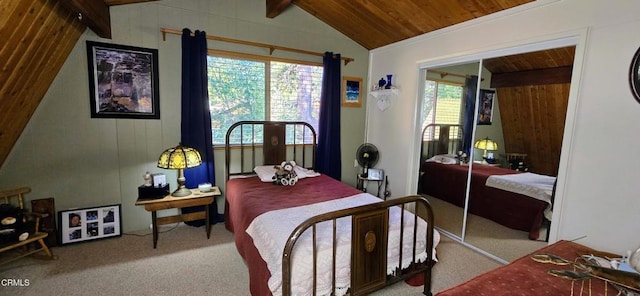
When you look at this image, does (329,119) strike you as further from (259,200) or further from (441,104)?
(259,200)

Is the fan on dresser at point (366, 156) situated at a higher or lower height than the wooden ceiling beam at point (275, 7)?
lower

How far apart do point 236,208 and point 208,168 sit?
914 millimetres

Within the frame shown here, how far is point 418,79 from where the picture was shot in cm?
354

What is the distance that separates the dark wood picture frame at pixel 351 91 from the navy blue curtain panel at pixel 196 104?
1.97 meters

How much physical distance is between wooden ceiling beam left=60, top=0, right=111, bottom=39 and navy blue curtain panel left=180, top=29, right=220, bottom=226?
687 millimetres

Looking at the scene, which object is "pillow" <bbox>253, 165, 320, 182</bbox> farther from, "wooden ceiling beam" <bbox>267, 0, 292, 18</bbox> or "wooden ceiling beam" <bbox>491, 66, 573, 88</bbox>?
"wooden ceiling beam" <bbox>491, 66, 573, 88</bbox>

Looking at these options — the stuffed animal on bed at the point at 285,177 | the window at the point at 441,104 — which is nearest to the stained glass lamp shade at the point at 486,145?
→ the window at the point at 441,104

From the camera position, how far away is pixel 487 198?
10.0ft

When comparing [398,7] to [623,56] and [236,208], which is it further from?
[236,208]

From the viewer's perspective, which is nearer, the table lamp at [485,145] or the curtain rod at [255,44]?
the table lamp at [485,145]

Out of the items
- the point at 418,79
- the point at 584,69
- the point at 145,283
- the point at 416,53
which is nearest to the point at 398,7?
the point at 416,53

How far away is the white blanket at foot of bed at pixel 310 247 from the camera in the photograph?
65.6 inches

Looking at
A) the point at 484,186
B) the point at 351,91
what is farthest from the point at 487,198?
the point at 351,91

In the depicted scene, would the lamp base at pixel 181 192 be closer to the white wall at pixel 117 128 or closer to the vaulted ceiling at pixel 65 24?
the white wall at pixel 117 128
